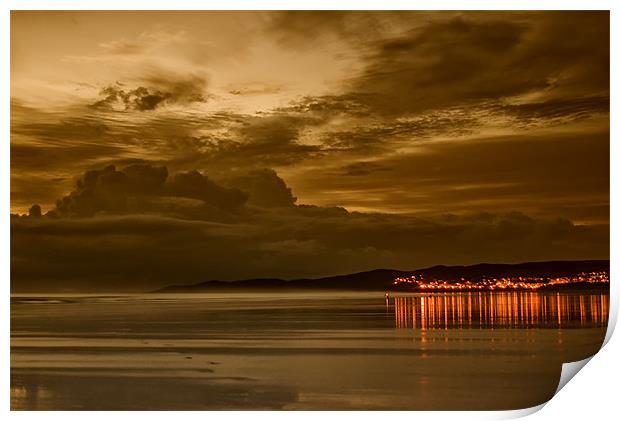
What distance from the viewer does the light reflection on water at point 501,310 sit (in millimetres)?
4074

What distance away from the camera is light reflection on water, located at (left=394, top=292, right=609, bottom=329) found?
4074mm

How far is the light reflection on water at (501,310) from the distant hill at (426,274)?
0.28 ft

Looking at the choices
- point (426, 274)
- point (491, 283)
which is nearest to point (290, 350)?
point (426, 274)

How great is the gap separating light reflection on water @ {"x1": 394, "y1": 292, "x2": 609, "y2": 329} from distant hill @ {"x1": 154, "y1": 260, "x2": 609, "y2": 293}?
84 millimetres

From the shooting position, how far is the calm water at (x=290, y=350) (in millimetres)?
3936

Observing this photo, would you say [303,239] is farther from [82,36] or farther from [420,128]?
[82,36]

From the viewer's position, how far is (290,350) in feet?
13.2

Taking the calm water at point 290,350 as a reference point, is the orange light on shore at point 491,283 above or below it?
above

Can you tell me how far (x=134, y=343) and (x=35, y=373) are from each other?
1.29 ft

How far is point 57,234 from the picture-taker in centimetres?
402

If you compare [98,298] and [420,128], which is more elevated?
[420,128]

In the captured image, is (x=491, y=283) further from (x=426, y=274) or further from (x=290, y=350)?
(x=290, y=350)

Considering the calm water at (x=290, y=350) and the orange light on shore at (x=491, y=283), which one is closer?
the calm water at (x=290, y=350)
